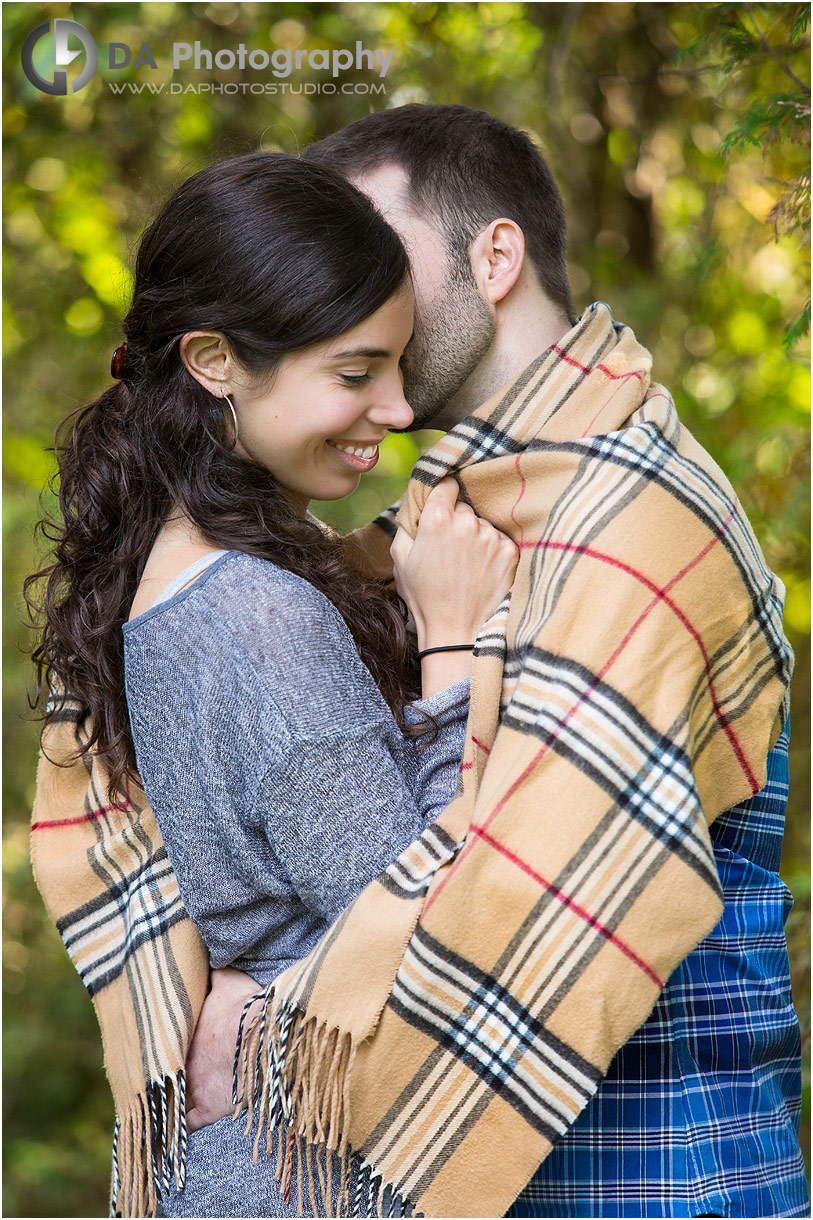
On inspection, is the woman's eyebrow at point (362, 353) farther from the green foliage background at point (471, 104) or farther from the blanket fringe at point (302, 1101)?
the green foliage background at point (471, 104)

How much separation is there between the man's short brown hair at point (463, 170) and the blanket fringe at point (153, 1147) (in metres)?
1.43

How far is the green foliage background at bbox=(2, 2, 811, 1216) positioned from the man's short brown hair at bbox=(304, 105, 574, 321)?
4.30ft

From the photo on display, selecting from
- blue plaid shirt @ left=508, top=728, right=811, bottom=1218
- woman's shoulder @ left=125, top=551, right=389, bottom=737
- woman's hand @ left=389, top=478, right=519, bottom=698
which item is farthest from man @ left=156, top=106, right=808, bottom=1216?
woman's shoulder @ left=125, top=551, right=389, bottom=737

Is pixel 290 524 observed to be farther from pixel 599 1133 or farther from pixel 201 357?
pixel 599 1133

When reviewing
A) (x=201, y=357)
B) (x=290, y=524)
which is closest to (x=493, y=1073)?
(x=290, y=524)

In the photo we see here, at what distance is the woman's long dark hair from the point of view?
150 centimetres

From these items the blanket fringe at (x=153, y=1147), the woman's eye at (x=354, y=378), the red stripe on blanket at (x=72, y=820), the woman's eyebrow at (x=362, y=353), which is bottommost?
the blanket fringe at (x=153, y=1147)

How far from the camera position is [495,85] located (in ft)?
12.6

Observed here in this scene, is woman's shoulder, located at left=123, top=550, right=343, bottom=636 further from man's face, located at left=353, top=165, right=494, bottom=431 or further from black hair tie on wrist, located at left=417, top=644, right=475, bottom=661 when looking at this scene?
man's face, located at left=353, top=165, right=494, bottom=431

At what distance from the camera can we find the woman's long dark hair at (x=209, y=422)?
1.50 meters

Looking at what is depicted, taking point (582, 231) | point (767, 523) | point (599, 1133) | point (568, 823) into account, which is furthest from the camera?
point (582, 231)

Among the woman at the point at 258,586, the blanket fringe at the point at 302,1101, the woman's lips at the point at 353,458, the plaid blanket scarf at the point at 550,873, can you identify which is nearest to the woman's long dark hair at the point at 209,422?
the woman at the point at 258,586

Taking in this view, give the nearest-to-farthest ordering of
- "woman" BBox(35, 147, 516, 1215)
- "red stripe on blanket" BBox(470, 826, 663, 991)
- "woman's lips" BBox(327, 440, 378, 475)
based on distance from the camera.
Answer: "red stripe on blanket" BBox(470, 826, 663, 991) < "woman" BBox(35, 147, 516, 1215) < "woman's lips" BBox(327, 440, 378, 475)

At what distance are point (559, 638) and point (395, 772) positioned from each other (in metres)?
0.26
